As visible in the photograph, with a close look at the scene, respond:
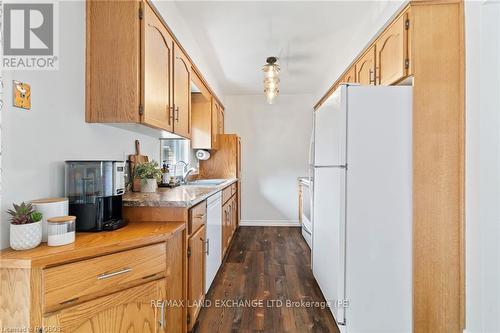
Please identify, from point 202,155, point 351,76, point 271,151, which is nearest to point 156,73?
point 351,76

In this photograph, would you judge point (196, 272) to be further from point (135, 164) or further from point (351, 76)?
point (351, 76)

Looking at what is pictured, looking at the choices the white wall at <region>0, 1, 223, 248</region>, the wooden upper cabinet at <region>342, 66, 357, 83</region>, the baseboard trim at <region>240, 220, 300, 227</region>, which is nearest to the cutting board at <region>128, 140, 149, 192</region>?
the white wall at <region>0, 1, 223, 248</region>

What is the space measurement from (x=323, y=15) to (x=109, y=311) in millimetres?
2621

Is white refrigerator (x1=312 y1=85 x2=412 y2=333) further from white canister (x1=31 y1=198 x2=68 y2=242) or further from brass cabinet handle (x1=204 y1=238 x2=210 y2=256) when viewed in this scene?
white canister (x1=31 y1=198 x2=68 y2=242)

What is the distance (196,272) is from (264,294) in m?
0.79

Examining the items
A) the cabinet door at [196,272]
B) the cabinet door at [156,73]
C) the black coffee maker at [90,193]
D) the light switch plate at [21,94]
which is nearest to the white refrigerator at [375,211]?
the cabinet door at [196,272]

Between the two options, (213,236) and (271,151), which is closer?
(213,236)

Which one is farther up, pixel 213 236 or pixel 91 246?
pixel 91 246

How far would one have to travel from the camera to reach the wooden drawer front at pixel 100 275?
86cm

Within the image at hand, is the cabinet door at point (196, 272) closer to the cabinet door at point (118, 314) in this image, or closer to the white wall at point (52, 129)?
the cabinet door at point (118, 314)

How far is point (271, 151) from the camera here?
454cm

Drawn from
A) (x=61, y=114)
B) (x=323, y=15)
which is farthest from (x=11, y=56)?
(x=323, y=15)
